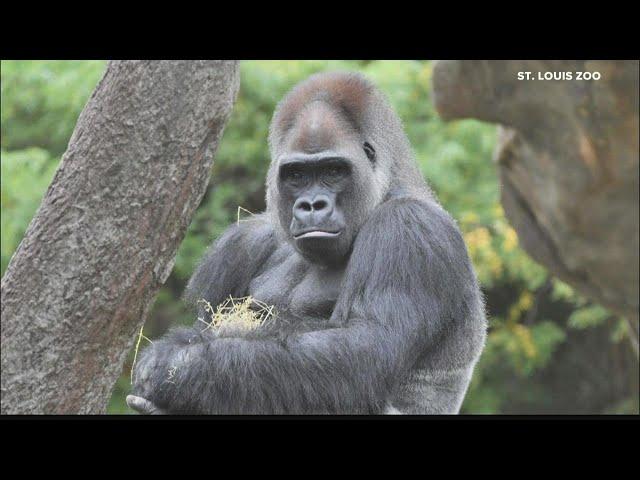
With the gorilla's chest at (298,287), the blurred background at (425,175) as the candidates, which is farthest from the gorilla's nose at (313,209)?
Answer: the blurred background at (425,175)

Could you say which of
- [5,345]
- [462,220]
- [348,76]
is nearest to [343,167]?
[348,76]

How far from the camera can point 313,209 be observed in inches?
158

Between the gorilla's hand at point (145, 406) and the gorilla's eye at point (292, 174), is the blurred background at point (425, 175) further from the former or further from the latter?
the gorilla's hand at point (145, 406)

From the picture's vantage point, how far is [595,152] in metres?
5.27

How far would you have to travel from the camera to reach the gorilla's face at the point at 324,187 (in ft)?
13.1

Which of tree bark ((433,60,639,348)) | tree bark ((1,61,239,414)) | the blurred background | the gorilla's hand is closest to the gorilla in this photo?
the gorilla's hand

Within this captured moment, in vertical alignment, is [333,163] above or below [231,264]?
above

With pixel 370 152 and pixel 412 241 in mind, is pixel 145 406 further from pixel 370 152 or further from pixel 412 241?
pixel 370 152

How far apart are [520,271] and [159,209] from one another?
18.6ft

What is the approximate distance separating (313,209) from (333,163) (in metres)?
0.24

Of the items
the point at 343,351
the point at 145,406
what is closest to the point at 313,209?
the point at 343,351

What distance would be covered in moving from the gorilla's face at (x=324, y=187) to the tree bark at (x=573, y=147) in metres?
1.31

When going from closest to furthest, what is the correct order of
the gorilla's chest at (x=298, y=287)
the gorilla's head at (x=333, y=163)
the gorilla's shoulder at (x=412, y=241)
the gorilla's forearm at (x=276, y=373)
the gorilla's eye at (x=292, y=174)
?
the gorilla's forearm at (x=276, y=373) → the gorilla's shoulder at (x=412, y=241) → the gorilla's head at (x=333, y=163) → the gorilla's eye at (x=292, y=174) → the gorilla's chest at (x=298, y=287)

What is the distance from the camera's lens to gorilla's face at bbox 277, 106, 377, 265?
401 centimetres
